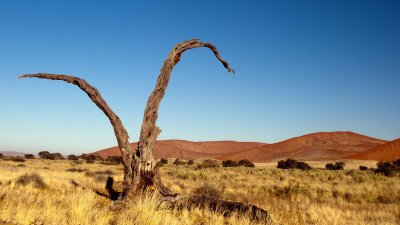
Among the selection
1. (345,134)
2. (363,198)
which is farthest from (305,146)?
(363,198)

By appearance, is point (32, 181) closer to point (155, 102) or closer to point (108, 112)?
point (108, 112)

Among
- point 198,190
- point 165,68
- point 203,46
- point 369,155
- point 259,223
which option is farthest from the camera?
point 369,155

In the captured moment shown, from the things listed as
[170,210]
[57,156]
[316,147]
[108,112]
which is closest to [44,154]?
[57,156]

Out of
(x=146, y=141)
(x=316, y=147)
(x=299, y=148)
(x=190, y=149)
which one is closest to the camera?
(x=146, y=141)

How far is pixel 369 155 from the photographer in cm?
8556

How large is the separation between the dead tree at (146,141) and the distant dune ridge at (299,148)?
8233cm

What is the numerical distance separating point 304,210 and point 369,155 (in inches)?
3219

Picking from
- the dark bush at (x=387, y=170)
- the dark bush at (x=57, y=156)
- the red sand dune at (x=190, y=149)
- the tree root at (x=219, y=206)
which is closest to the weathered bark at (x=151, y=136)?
the tree root at (x=219, y=206)

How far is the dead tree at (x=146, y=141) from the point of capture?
10047 millimetres

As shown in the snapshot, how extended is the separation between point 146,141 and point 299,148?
107 meters

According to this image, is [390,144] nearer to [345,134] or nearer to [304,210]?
[345,134]

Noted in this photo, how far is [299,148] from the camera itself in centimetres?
11238

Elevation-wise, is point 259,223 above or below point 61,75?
below

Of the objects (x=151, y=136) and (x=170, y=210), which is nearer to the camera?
(x=170, y=210)
